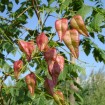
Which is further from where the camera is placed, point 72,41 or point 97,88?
point 97,88

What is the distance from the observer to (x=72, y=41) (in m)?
1.09

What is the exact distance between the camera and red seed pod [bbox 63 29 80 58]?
3.50ft

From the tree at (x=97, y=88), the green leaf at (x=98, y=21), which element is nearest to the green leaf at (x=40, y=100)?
the green leaf at (x=98, y=21)

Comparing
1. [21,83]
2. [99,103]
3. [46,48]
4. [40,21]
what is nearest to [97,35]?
[21,83]

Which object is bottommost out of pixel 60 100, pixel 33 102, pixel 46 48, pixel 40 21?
pixel 33 102

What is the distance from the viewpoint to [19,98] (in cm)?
236

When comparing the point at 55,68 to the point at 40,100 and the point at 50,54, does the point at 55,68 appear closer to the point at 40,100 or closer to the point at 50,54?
the point at 50,54

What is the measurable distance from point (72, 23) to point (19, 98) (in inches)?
50.6

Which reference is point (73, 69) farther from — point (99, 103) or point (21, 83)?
point (99, 103)

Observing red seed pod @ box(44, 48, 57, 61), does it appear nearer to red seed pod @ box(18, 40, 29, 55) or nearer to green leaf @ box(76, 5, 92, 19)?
red seed pod @ box(18, 40, 29, 55)

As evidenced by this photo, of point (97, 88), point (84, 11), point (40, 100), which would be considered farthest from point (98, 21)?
point (97, 88)

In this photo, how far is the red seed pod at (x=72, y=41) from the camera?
1.07 meters

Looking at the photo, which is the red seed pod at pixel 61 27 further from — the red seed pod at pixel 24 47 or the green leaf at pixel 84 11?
the green leaf at pixel 84 11

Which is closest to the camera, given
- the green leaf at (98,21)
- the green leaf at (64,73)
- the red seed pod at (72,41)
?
the red seed pod at (72,41)
